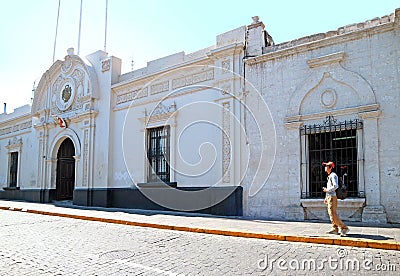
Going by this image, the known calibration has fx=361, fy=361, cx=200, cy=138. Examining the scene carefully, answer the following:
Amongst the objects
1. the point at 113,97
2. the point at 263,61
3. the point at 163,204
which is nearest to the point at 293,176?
the point at 263,61

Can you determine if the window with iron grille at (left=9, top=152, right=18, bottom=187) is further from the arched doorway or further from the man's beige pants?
the man's beige pants

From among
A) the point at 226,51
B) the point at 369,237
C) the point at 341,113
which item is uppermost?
the point at 226,51

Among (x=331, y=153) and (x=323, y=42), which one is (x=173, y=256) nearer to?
(x=331, y=153)

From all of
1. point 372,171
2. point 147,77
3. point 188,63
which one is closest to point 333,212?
point 372,171

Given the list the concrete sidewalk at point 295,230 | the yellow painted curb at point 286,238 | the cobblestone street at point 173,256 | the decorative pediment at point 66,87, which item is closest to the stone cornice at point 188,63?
the decorative pediment at point 66,87

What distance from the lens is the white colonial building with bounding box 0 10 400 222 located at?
8977 millimetres

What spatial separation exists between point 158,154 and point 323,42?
6901 mm

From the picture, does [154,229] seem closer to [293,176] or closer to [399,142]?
[293,176]

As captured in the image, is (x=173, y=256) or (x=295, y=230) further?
(x=295, y=230)

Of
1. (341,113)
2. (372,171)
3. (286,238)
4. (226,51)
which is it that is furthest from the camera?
(226,51)

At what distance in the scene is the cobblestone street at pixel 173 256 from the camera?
15.2 feet

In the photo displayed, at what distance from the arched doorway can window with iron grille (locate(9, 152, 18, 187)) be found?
4.24 meters

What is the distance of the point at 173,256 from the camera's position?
5.44 m

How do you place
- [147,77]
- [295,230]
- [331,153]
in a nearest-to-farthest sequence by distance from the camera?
[295,230] → [331,153] → [147,77]
